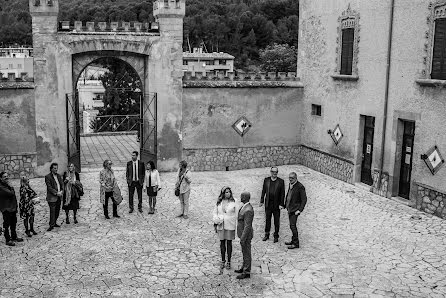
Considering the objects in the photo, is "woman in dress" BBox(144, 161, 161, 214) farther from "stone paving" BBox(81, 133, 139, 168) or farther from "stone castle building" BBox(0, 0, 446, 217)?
"stone paving" BBox(81, 133, 139, 168)

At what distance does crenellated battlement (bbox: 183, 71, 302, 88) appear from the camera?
2036 centimetres

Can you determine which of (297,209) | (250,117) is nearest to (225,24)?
(250,117)

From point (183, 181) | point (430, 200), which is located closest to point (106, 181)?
point (183, 181)

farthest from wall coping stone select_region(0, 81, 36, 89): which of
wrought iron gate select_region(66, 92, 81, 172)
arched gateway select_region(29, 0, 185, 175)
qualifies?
wrought iron gate select_region(66, 92, 81, 172)

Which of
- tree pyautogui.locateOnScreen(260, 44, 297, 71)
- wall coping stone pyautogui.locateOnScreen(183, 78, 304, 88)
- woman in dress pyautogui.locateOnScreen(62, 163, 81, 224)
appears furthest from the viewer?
tree pyautogui.locateOnScreen(260, 44, 297, 71)

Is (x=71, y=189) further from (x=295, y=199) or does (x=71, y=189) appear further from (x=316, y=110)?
(x=316, y=110)

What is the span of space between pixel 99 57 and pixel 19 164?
491 cm

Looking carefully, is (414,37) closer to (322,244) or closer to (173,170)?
(322,244)

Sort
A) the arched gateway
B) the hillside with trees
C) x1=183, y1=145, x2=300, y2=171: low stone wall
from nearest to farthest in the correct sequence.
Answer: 1. the arched gateway
2. x1=183, y1=145, x2=300, y2=171: low stone wall
3. the hillside with trees

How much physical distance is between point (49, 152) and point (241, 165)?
7480 millimetres

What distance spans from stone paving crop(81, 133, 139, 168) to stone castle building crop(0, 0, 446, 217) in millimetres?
2376

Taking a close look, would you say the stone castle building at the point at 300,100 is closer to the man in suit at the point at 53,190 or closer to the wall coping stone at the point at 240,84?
the wall coping stone at the point at 240,84

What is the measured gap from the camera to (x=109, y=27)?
1944cm

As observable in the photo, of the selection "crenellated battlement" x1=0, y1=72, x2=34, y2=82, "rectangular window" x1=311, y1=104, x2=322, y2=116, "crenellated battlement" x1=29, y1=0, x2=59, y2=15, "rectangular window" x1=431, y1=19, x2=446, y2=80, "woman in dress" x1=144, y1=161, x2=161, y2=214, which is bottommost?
"woman in dress" x1=144, y1=161, x2=161, y2=214
